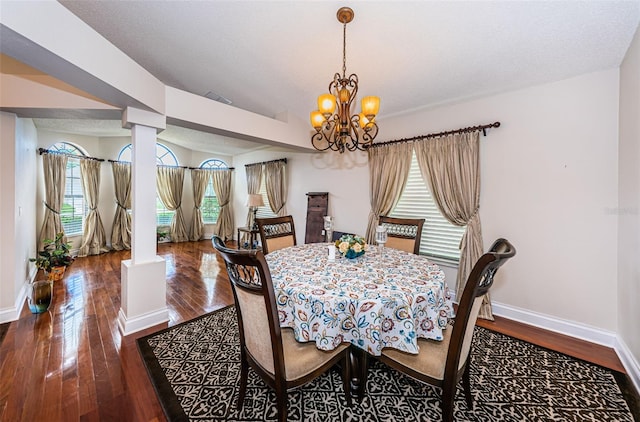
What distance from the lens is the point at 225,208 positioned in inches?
293

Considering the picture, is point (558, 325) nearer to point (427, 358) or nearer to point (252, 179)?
point (427, 358)

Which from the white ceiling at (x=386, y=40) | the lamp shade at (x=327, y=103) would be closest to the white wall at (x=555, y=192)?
the white ceiling at (x=386, y=40)

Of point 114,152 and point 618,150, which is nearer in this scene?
point 618,150

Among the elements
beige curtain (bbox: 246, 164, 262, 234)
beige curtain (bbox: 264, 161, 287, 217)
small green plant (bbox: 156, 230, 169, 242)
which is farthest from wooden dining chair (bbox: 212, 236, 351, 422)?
small green plant (bbox: 156, 230, 169, 242)

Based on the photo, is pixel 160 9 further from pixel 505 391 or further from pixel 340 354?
pixel 505 391

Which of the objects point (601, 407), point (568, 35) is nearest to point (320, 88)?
point (568, 35)

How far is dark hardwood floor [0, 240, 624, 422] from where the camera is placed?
1.51 meters

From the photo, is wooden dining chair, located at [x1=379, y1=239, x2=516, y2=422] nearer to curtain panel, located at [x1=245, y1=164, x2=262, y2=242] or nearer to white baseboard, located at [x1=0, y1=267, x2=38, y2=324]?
white baseboard, located at [x1=0, y1=267, x2=38, y2=324]

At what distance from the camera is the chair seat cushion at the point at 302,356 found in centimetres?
127

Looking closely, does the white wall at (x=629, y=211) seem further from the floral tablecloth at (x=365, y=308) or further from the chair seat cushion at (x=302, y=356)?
the chair seat cushion at (x=302, y=356)

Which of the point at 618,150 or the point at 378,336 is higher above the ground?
the point at 618,150

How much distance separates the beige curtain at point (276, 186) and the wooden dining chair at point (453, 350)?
4.34 metres

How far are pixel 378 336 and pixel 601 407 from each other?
1.59 m

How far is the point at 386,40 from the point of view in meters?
2.26
